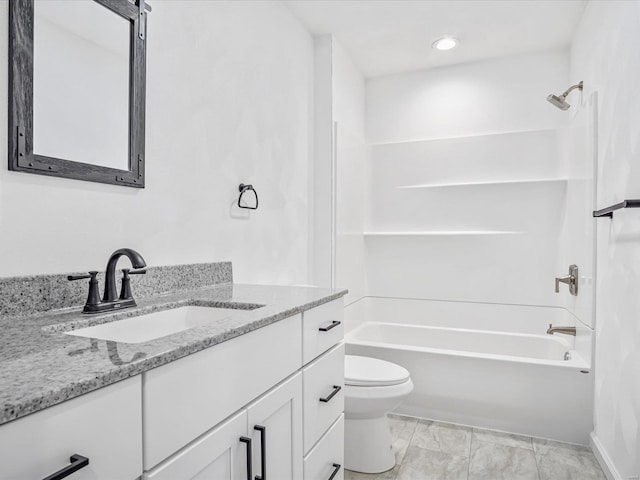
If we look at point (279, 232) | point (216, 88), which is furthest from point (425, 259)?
point (216, 88)

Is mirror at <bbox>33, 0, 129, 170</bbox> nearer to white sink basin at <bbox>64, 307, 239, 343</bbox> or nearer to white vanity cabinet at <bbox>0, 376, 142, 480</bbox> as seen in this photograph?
white sink basin at <bbox>64, 307, 239, 343</bbox>

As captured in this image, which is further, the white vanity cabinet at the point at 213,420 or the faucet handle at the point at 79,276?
the faucet handle at the point at 79,276

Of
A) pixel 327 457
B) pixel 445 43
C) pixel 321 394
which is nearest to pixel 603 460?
pixel 327 457

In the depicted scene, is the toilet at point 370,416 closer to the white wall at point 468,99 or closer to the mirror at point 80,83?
the mirror at point 80,83

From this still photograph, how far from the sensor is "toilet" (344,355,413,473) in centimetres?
200

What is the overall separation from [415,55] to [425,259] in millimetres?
1576

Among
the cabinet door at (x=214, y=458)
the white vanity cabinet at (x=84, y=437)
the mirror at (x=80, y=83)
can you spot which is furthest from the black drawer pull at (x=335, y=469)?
the mirror at (x=80, y=83)

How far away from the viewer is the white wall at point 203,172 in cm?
115

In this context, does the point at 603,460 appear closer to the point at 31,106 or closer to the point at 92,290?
the point at 92,290

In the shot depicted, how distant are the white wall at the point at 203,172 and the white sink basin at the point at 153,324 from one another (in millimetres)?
234

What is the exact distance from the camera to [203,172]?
5.70 feet

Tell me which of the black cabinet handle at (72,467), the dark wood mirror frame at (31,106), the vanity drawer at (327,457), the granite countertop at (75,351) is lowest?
the vanity drawer at (327,457)

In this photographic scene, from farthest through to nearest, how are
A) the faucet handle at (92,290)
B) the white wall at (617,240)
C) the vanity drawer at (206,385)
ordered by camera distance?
the white wall at (617,240)
the faucet handle at (92,290)
the vanity drawer at (206,385)

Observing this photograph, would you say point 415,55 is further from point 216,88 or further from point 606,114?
point 216,88
